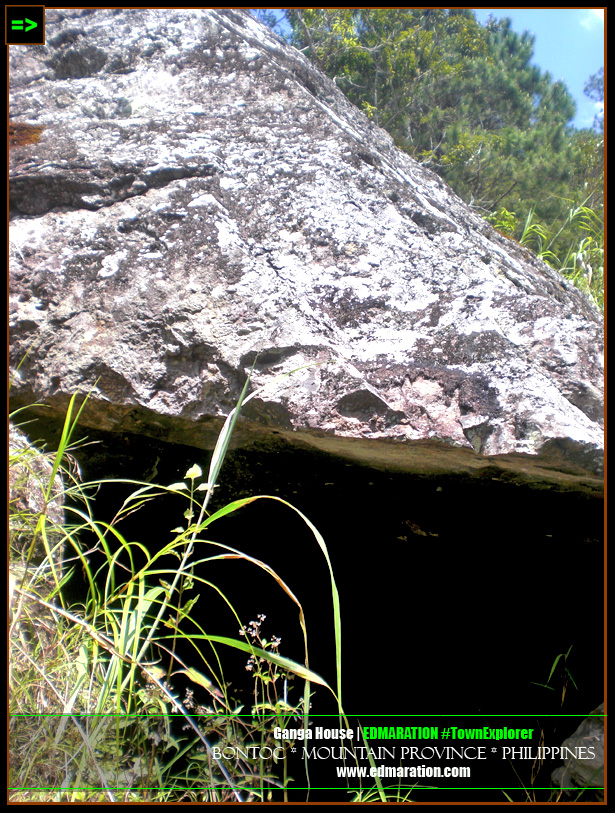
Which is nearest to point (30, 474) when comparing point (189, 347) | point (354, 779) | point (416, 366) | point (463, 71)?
point (189, 347)

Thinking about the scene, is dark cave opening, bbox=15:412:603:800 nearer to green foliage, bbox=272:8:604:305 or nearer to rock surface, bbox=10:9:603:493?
rock surface, bbox=10:9:603:493

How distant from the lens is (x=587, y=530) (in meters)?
1.41

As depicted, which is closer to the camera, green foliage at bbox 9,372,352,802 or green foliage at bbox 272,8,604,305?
green foliage at bbox 9,372,352,802

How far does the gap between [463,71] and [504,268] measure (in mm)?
7442

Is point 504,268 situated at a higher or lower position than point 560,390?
higher

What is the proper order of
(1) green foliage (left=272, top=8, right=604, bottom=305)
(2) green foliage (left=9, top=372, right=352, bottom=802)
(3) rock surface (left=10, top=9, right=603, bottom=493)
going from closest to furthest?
(2) green foliage (left=9, top=372, right=352, bottom=802)
(3) rock surface (left=10, top=9, right=603, bottom=493)
(1) green foliage (left=272, top=8, right=604, bottom=305)

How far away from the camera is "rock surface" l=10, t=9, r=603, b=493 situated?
42.1 inches

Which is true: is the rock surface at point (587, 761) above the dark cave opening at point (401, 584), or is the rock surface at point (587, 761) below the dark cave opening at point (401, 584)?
below

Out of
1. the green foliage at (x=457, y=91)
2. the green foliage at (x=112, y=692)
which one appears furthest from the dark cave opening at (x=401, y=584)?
the green foliage at (x=457, y=91)

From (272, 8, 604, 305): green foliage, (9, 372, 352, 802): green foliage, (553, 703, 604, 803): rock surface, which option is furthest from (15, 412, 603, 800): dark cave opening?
(272, 8, 604, 305): green foliage

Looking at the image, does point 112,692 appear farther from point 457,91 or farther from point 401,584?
point 457,91

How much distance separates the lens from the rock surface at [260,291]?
1070 millimetres

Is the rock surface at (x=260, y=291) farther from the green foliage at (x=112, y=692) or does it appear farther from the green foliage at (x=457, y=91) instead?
the green foliage at (x=457, y=91)
